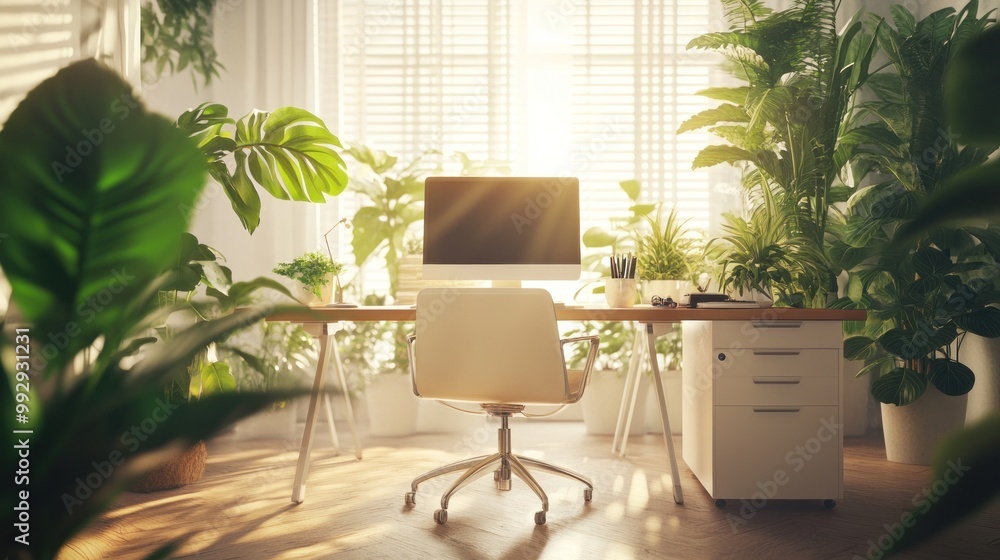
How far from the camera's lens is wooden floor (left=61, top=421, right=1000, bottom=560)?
2102mm

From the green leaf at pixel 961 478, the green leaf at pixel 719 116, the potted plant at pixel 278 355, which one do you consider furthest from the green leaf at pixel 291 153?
the green leaf at pixel 961 478

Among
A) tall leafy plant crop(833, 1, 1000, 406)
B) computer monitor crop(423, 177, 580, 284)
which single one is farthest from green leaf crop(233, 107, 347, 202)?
tall leafy plant crop(833, 1, 1000, 406)

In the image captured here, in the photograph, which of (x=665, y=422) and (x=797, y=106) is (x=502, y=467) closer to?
(x=665, y=422)

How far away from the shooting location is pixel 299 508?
2566mm

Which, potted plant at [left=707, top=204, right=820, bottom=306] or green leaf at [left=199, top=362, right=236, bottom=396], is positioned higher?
potted plant at [left=707, top=204, right=820, bottom=306]

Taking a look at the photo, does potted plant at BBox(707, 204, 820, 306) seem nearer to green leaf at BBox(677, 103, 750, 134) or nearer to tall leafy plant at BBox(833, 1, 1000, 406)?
tall leafy plant at BBox(833, 1, 1000, 406)

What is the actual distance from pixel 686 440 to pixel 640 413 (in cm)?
90

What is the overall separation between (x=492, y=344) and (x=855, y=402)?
282 centimetres

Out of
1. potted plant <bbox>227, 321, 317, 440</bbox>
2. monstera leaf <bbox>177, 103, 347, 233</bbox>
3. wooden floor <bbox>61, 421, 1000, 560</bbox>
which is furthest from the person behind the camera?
potted plant <bbox>227, 321, 317, 440</bbox>

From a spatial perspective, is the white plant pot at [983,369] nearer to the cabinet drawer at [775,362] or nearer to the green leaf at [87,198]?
the cabinet drawer at [775,362]

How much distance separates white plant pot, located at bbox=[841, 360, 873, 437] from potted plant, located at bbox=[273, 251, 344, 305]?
3066mm

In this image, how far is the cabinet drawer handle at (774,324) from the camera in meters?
2.43

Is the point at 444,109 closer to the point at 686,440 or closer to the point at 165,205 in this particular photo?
the point at 686,440

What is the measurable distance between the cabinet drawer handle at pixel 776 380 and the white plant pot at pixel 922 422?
118cm
